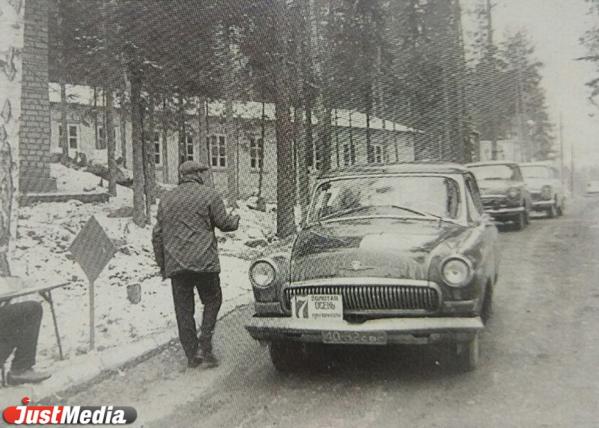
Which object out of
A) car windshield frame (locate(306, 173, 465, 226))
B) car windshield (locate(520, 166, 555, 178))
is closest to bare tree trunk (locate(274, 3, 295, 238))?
car windshield frame (locate(306, 173, 465, 226))

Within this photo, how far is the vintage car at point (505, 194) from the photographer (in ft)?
33.5

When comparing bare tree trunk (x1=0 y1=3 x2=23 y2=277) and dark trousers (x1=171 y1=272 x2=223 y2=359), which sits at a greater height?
bare tree trunk (x1=0 y1=3 x2=23 y2=277)

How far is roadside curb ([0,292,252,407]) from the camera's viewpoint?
313 cm

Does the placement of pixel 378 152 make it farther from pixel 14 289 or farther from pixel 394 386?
pixel 14 289

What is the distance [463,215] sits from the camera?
4.08 meters

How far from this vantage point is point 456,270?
324 cm

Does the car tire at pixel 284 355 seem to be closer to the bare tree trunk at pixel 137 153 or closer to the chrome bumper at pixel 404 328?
the chrome bumper at pixel 404 328

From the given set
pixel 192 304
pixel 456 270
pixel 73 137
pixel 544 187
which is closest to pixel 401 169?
pixel 456 270

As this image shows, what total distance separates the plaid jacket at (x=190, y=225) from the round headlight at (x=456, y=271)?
139 centimetres

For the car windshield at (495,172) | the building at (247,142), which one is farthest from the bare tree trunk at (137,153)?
the car windshield at (495,172)

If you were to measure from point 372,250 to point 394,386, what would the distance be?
2.63 ft

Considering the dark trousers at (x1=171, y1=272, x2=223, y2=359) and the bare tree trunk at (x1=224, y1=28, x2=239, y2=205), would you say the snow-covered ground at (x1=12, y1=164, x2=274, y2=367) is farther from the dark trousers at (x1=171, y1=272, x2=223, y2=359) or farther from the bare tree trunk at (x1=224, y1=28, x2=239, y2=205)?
the bare tree trunk at (x1=224, y1=28, x2=239, y2=205)

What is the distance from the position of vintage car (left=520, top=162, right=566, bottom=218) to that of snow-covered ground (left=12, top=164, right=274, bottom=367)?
7187 mm

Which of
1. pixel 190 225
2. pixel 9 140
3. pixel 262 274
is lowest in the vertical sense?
pixel 262 274
